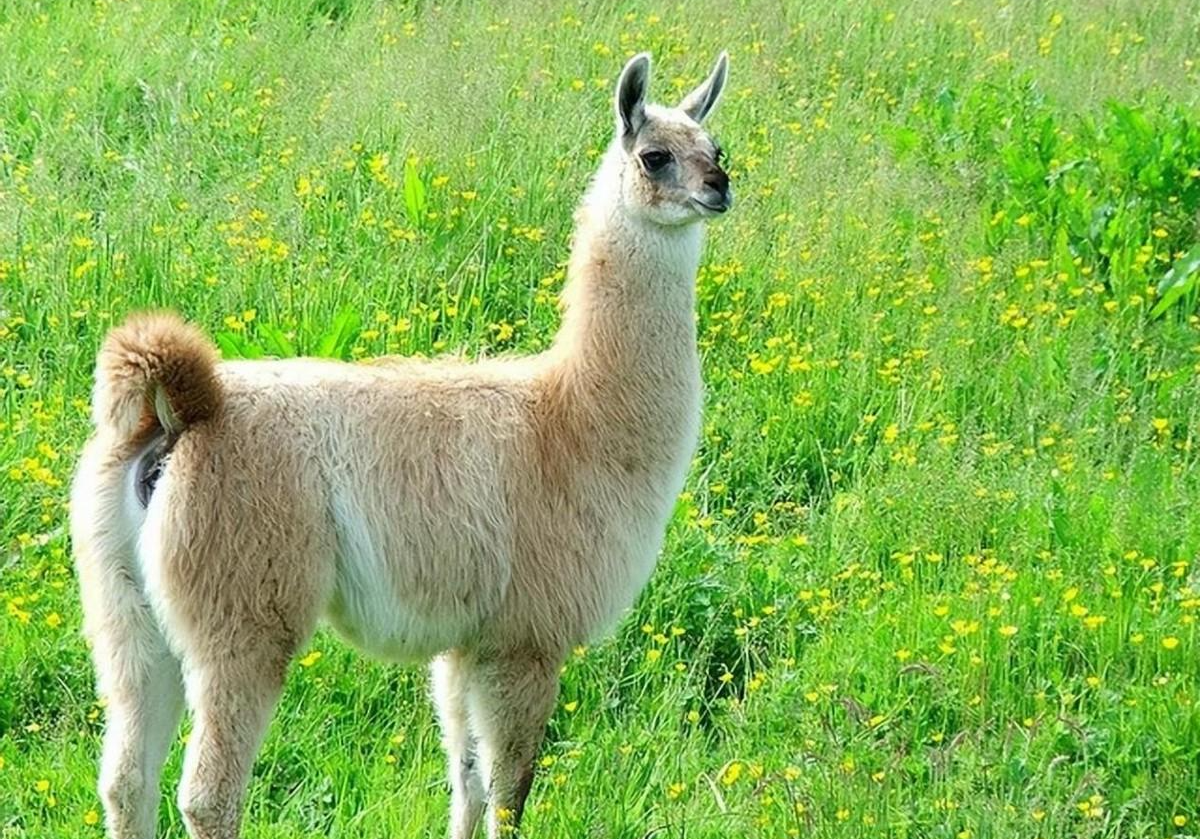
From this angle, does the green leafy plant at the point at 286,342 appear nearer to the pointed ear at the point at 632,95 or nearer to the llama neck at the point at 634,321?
the llama neck at the point at 634,321

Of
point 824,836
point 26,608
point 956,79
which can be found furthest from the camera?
point 956,79

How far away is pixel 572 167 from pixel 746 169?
830 mm

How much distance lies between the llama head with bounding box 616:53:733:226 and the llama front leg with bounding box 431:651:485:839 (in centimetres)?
127

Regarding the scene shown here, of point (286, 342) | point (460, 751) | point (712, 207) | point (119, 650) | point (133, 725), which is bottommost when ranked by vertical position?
point (460, 751)

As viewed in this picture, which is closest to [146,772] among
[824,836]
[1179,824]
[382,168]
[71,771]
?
[71,771]

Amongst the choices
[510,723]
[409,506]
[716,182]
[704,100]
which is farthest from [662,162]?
[510,723]

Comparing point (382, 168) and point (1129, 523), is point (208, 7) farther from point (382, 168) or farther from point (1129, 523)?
point (1129, 523)

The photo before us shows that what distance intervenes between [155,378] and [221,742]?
0.81 m

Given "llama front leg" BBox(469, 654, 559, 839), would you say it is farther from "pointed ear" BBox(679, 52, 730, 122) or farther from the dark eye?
"pointed ear" BBox(679, 52, 730, 122)

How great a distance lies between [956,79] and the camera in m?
9.55

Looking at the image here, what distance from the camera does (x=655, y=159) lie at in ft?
16.2

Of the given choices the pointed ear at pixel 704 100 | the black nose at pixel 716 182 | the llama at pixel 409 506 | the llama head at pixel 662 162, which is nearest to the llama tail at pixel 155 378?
the llama at pixel 409 506

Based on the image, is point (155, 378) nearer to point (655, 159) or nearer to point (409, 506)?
point (409, 506)

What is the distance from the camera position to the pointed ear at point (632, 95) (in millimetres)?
5000
